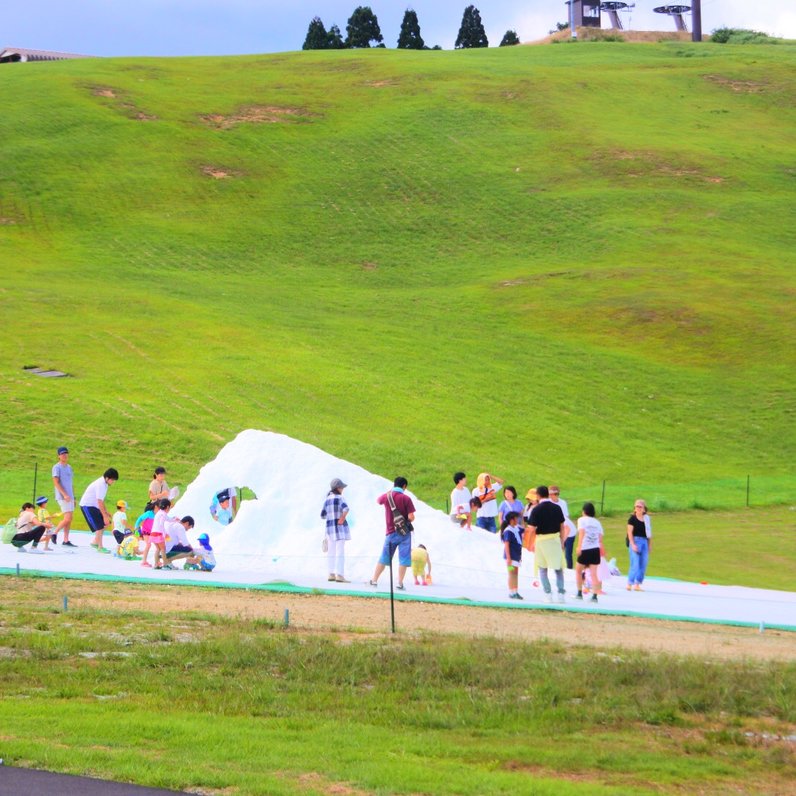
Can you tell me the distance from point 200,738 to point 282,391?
1217 inches

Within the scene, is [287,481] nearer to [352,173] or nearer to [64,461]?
[64,461]

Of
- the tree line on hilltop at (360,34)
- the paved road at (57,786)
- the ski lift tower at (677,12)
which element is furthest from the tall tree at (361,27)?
the paved road at (57,786)

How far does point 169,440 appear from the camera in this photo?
1363 inches

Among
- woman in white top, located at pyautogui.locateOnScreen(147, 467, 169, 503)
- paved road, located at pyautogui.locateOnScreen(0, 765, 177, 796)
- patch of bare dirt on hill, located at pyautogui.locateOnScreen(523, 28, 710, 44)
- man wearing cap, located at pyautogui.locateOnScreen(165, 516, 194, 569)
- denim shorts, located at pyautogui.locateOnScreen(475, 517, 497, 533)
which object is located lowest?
paved road, located at pyautogui.locateOnScreen(0, 765, 177, 796)

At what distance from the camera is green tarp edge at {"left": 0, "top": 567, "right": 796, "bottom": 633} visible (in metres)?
16.2

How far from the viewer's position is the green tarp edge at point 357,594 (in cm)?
1625

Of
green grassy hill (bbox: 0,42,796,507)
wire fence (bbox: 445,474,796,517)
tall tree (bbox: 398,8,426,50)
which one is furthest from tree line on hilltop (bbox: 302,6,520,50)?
wire fence (bbox: 445,474,796,517)

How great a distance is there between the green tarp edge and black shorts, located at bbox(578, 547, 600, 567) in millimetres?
886

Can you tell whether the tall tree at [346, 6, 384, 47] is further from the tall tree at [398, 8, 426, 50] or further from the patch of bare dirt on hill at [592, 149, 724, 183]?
the patch of bare dirt on hill at [592, 149, 724, 183]

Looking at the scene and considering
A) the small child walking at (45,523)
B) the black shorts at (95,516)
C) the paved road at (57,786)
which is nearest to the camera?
the paved road at (57,786)

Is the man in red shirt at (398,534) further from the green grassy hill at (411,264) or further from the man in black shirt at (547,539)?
the green grassy hill at (411,264)

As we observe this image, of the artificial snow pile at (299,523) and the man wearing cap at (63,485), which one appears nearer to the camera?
the artificial snow pile at (299,523)

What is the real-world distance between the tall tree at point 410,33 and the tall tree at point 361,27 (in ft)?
17.8

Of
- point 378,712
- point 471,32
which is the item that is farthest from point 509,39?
point 378,712
